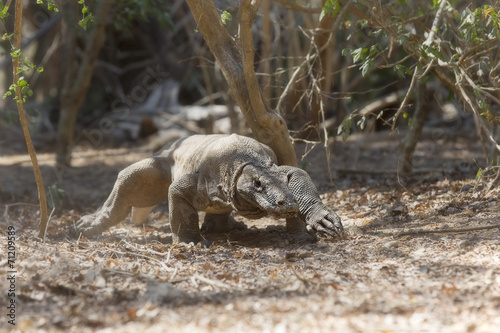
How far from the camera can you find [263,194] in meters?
4.86

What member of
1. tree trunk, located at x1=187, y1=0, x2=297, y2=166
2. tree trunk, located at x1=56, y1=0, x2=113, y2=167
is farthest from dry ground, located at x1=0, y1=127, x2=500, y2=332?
tree trunk, located at x1=56, y1=0, x2=113, y2=167

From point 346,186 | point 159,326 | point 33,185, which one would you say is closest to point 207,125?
point 33,185

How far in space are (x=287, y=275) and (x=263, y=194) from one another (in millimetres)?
979

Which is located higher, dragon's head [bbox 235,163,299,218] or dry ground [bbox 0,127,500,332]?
dragon's head [bbox 235,163,299,218]

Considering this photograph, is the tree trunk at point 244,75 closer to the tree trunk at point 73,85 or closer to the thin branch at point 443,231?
the thin branch at point 443,231

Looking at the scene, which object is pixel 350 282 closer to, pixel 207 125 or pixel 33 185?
pixel 33 185

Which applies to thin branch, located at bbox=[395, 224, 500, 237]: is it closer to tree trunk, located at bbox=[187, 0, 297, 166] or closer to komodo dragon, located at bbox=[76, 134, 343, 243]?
komodo dragon, located at bbox=[76, 134, 343, 243]

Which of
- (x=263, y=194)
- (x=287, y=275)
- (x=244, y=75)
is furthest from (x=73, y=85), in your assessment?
(x=287, y=275)

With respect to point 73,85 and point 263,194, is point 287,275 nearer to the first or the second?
point 263,194

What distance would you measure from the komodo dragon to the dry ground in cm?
26

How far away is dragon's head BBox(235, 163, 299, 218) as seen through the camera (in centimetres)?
472

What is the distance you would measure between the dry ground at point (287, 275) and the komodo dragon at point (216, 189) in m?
0.26

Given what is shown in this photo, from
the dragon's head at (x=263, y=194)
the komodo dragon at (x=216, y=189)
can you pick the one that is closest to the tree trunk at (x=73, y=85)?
the komodo dragon at (x=216, y=189)

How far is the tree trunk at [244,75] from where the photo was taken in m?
5.40
